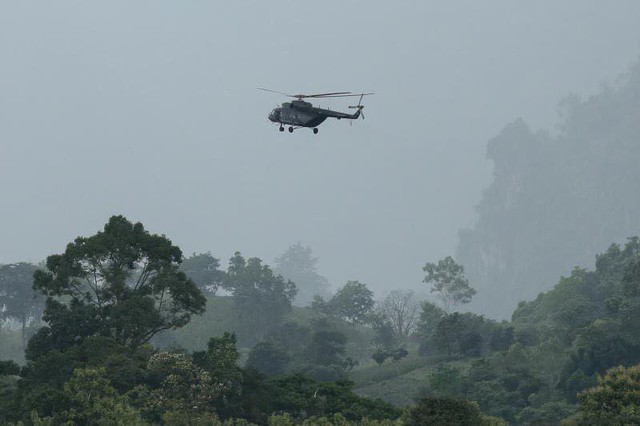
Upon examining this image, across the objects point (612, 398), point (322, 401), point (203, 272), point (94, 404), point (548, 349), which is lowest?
point (94, 404)

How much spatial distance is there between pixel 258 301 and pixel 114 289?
72345 mm

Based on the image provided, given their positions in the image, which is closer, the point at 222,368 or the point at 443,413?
the point at 443,413

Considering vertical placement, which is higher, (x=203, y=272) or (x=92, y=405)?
(x=203, y=272)

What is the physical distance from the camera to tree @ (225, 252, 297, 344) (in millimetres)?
142500

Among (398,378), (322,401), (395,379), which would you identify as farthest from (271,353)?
(322,401)

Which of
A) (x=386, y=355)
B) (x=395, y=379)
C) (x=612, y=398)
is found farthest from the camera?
(x=386, y=355)

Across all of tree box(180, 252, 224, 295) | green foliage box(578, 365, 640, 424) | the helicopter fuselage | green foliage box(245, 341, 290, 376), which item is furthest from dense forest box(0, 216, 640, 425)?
the helicopter fuselage

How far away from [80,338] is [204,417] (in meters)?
18.2

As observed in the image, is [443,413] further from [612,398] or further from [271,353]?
[271,353]

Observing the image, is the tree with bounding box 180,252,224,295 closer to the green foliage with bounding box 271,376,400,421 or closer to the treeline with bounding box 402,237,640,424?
the treeline with bounding box 402,237,640,424

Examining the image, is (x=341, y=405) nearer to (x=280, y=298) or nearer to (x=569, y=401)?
(x=569, y=401)

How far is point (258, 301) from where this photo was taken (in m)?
143

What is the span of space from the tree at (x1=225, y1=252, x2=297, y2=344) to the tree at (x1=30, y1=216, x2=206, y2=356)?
222 feet

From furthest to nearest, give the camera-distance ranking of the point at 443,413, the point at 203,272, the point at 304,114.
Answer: the point at 203,272, the point at 304,114, the point at 443,413
